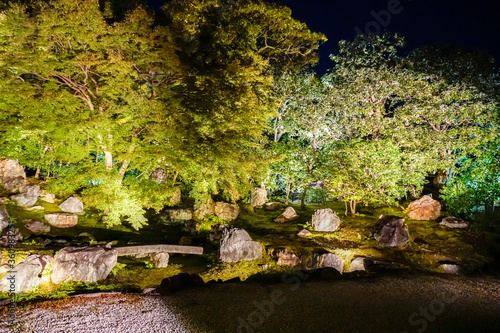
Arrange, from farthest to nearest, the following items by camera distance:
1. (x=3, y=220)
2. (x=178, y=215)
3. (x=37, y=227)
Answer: (x=178, y=215) < (x=37, y=227) < (x=3, y=220)

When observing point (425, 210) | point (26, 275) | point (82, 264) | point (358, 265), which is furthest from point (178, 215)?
point (425, 210)

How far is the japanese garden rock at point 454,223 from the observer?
36.6ft

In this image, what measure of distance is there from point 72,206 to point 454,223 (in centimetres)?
1519

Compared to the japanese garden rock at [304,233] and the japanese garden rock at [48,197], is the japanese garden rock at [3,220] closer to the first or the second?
the japanese garden rock at [48,197]

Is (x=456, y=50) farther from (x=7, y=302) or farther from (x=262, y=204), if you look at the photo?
(x=7, y=302)

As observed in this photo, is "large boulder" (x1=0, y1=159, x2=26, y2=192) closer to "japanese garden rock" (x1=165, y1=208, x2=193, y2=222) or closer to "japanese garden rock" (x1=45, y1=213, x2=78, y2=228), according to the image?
"japanese garden rock" (x1=45, y1=213, x2=78, y2=228)

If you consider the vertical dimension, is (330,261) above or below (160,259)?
above

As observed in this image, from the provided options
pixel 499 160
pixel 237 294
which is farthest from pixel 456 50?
pixel 237 294

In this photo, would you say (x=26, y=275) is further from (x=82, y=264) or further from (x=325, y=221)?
(x=325, y=221)

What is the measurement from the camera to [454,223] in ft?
36.9

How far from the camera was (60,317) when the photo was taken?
4.70m

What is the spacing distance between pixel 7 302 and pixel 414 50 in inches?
762

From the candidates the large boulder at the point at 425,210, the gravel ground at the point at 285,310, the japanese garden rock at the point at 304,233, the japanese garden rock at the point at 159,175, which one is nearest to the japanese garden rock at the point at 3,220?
the gravel ground at the point at 285,310

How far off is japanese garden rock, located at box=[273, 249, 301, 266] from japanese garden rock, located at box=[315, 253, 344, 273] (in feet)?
2.41
